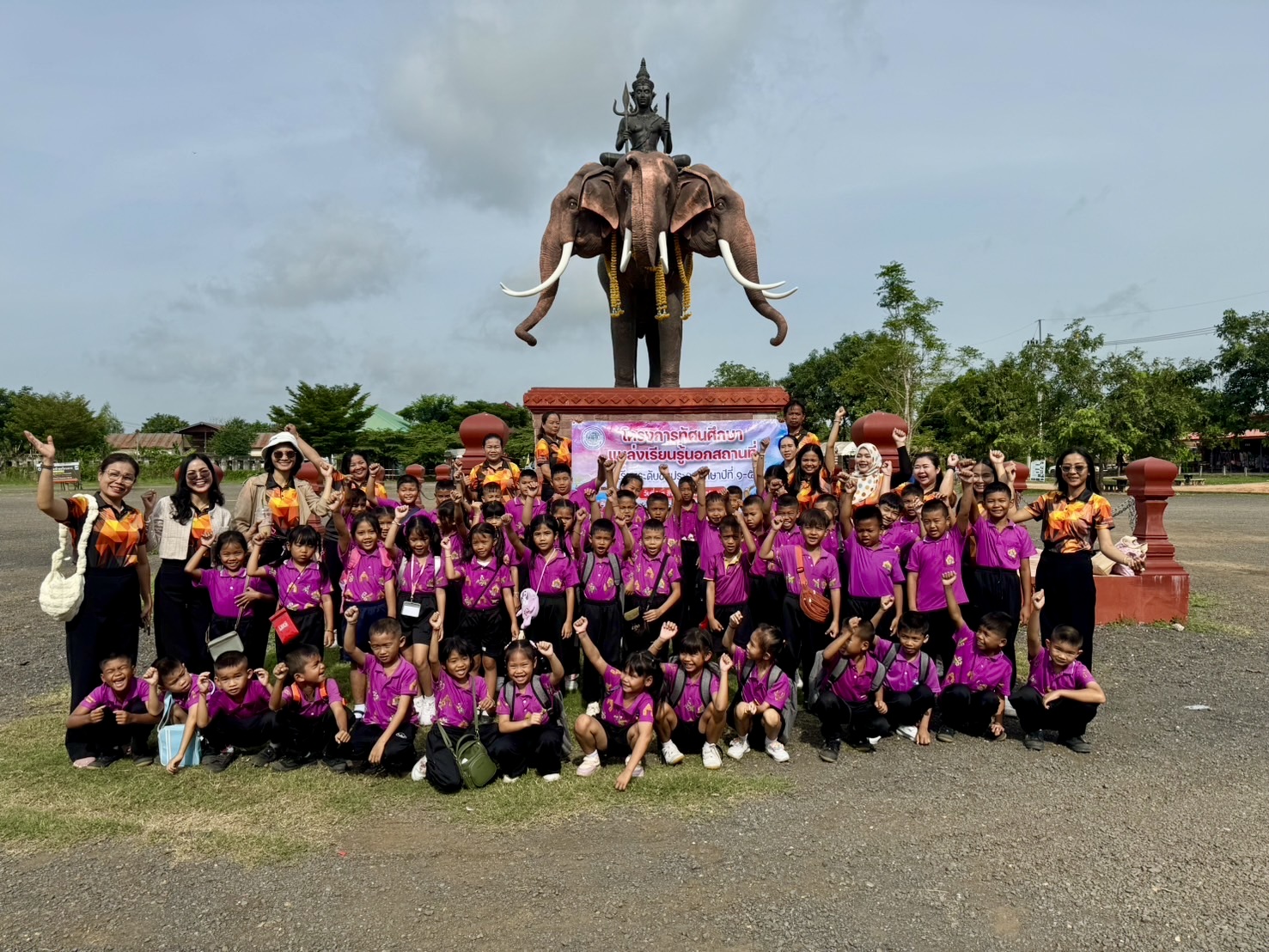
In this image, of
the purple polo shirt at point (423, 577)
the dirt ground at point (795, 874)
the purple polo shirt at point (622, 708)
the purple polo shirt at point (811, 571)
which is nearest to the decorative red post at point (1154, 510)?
the dirt ground at point (795, 874)

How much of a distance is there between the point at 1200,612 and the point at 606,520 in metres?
7.02

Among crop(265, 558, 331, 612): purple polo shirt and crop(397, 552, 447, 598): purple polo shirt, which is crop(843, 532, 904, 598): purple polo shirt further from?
crop(265, 558, 331, 612): purple polo shirt

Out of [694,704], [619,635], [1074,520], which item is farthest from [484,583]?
[1074,520]

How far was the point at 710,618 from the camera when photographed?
18.7ft

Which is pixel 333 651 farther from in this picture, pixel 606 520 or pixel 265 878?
pixel 265 878

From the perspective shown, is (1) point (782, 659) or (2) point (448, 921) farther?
(1) point (782, 659)

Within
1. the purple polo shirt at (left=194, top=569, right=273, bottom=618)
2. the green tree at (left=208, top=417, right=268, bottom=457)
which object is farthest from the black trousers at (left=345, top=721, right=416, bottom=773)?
the green tree at (left=208, top=417, right=268, bottom=457)

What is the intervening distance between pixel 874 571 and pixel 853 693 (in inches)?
31.3

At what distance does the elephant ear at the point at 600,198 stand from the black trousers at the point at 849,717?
222 inches

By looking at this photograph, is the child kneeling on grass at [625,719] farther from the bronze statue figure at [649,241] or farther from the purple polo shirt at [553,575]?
the bronze statue figure at [649,241]

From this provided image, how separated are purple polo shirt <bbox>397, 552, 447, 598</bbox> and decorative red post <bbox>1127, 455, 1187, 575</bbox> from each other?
672 cm

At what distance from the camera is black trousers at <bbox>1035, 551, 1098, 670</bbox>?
18.2 ft

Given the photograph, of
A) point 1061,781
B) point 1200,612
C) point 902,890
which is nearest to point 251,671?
point 902,890

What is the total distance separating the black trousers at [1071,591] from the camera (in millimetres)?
5562
